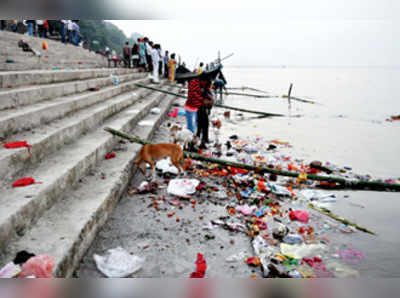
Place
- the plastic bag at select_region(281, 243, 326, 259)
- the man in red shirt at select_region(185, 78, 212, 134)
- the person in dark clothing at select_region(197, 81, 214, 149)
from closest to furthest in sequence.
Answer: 1. the plastic bag at select_region(281, 243, 326, 259)
2. the man in red shirt at select_region(185, 78, 212, 134)
3. the person in dark clothing at select_region(197, 81, 214, 149)

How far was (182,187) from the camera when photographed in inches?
167

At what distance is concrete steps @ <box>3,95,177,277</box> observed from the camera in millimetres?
2149

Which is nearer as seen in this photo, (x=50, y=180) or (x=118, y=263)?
(x=118, y=263)

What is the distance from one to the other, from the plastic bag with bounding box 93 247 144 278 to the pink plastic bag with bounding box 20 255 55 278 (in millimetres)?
567

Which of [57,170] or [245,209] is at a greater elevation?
[57,170]

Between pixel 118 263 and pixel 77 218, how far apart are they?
0.61 metres

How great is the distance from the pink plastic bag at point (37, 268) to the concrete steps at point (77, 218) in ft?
0.20

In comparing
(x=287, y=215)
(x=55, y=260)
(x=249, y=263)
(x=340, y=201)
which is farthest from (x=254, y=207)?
(x=55, y=260)

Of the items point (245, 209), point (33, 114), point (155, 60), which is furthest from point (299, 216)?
point (155, 60)

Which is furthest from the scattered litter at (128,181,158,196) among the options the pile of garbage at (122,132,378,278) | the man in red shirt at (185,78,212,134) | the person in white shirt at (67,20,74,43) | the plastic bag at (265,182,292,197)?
the person in white shirt at (67,20,74,43)

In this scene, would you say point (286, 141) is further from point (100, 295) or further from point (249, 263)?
point (100, 295)

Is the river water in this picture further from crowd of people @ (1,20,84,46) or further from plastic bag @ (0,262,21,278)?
crowd of people @ (1,20,84,46)

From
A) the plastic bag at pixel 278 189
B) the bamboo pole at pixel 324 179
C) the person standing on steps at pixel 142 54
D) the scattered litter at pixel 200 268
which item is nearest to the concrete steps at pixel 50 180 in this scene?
the bamboo pole at pixel 324 179

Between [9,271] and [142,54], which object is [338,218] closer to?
[9,271]
